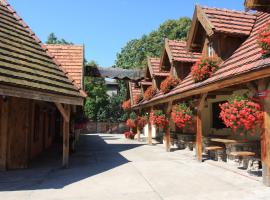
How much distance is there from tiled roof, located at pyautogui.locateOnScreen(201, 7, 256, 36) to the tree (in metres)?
30.0

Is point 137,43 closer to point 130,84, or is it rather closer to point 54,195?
point 130,84

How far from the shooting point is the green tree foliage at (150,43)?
53.7 meters

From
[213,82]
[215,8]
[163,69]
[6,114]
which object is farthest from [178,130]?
[6,114]

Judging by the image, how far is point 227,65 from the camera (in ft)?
34.1

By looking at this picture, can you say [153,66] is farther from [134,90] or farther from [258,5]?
[258,5]

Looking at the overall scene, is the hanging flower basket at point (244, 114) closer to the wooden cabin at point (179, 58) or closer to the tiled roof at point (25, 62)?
the tiled roof at point (25, 62)

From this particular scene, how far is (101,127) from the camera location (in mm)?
41781

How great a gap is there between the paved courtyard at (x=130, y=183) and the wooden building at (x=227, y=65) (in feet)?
3.87

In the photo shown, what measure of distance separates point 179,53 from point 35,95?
10.1 metres

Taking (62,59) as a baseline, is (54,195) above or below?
below

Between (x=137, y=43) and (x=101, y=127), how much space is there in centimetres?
2497

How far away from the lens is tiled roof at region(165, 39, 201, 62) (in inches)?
634

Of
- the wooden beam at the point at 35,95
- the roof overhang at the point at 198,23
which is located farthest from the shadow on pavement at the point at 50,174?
the roof overhang at the point at 198,23

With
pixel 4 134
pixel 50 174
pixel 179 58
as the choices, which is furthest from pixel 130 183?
pixel 179 58
